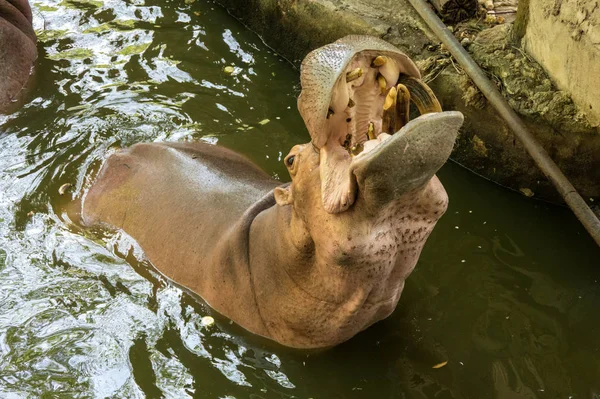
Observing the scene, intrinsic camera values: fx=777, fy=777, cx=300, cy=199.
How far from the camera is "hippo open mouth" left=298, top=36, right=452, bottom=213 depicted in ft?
7.97

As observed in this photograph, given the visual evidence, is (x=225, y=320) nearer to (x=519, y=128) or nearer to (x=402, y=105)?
(x=402, y=105)

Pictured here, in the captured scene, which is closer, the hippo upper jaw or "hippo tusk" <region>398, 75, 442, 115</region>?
the hippo upper jaw

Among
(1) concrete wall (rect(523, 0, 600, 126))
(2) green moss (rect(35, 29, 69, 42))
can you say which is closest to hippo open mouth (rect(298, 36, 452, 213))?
(1) concrete wall (rect(523, 0, 600, 126))

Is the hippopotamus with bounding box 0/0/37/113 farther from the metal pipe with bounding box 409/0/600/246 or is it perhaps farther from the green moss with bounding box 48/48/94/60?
the metal pipe with bounding box 409/0/600/246

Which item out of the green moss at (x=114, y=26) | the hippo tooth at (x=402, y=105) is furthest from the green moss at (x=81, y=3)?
the hippo tooth at (x=402, y=105)

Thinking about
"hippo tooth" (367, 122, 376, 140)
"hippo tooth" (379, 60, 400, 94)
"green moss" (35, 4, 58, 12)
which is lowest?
"green moss" (35, 4, 58, 12)

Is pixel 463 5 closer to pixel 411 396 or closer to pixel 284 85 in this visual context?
pixel 284 85

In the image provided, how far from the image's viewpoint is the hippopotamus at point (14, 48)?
578 centimetres

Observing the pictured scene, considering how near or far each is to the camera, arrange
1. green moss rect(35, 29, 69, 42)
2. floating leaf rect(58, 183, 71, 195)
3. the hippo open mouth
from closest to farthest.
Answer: the hippo open mouth
floating leaf rect(58, 183, 71, 195)
green moss rect(35, 29, 69, 42)

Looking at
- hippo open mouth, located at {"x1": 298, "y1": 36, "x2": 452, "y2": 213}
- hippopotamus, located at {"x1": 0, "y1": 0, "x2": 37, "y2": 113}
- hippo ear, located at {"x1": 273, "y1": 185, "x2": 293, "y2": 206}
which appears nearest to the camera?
hippo open mouth, located at {"x1": 298, "y1": 36, "x2": 452, "y2": 213}

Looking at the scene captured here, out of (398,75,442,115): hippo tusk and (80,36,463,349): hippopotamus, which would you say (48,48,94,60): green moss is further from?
(398,75,442,115): hippo tusk

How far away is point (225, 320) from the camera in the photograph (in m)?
3.79

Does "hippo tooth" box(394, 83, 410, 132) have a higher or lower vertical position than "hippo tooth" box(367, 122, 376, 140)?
higher

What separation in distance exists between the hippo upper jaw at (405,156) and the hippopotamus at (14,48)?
4.02 metres
